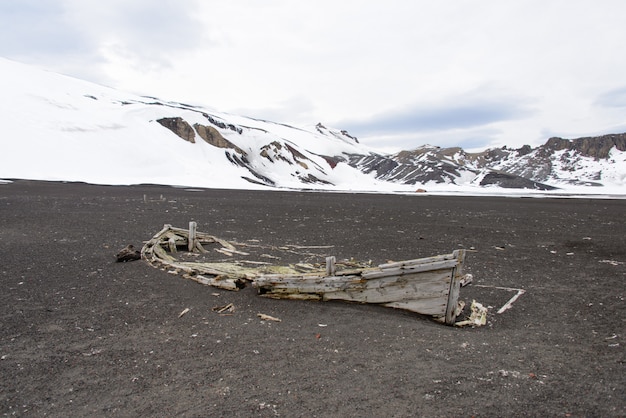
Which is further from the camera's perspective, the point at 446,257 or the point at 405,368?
the point at 446,257

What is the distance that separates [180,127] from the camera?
7938cm

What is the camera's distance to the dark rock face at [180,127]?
257 ft

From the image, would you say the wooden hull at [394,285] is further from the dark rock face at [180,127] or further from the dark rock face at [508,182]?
the dark rock face at [508,182]

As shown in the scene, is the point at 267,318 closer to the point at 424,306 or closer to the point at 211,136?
the point at 424,306

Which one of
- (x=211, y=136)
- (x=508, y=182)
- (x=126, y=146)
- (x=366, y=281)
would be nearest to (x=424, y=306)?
(x=366, y=281)

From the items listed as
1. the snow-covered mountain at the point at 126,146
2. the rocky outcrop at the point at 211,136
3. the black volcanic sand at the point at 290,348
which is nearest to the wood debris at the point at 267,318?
the black volcanic sand at the point at 290,348

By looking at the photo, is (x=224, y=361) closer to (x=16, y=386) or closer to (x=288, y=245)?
(x=16, y=386)

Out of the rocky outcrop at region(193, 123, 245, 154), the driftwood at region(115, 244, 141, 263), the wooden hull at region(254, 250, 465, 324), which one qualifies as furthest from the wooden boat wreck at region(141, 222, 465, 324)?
the rocky outcrop at region(193, 123, 245, 154)

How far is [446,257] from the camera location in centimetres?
743

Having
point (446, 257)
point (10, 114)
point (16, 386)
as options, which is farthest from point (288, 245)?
point (10, 114)

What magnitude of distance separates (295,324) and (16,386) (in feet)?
12.8

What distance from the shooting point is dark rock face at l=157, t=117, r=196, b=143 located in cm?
7844

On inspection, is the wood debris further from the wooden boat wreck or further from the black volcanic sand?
the wooden boat wreck

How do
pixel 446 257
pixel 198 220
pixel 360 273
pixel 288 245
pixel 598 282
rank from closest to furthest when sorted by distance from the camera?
pixel 446 257, pixel 360 273, pixel 598 282, pixel 288 245, pixel 198 220
